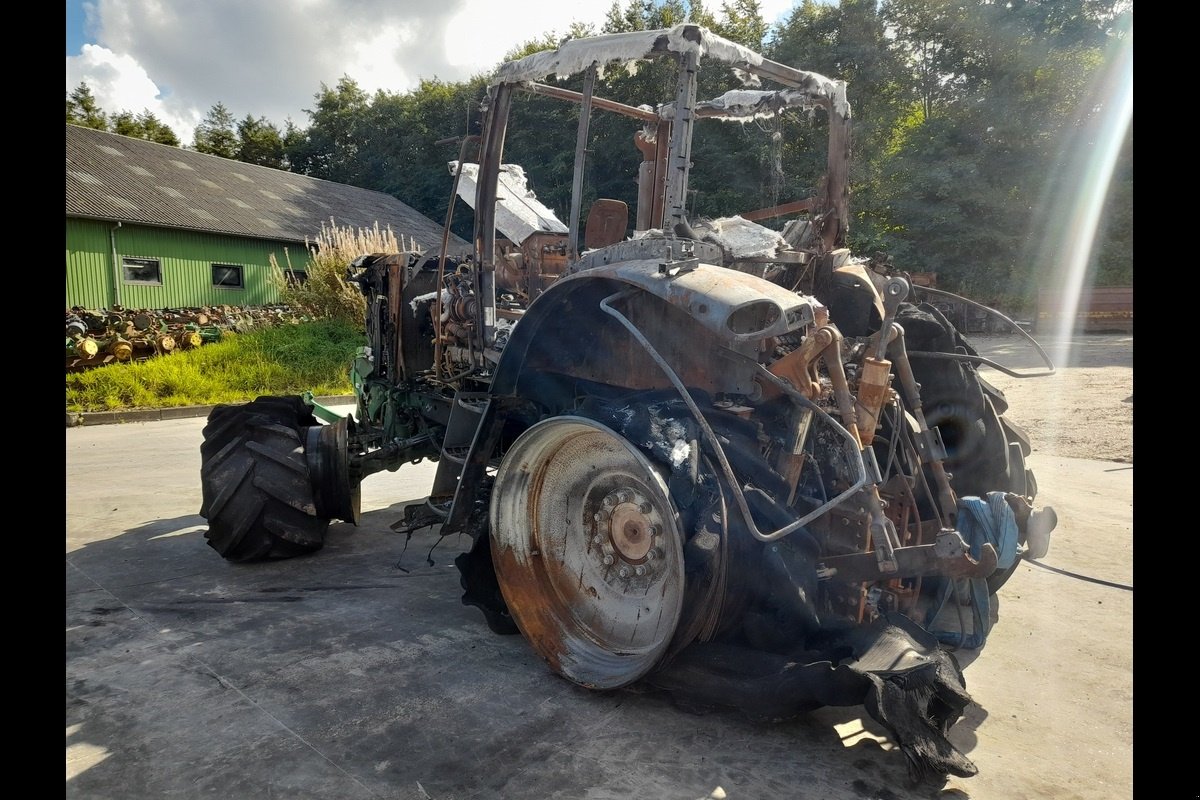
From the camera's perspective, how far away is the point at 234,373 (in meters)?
13.5

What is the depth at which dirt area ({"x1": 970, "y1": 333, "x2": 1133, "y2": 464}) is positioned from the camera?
7742 mm

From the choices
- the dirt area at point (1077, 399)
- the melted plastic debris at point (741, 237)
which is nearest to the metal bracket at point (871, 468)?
the melted plastic debris at point (741, 237)

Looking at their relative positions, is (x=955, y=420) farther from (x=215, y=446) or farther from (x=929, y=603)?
(x=215, y=446)

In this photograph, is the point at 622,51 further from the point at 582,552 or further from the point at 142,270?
the point at 142,270

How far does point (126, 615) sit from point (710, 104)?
150 inches

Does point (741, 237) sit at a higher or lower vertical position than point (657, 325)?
higher

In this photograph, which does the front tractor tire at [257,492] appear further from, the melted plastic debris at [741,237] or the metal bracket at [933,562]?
the metal bracket at [933,562]

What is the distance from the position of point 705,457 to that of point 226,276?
2171 cm

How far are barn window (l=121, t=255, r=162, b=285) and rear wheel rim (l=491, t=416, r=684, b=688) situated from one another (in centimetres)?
1958

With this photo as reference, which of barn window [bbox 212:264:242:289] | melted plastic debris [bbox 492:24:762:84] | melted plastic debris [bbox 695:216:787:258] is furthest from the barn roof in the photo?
melted plastic debris [bbox 695:216:787:258]

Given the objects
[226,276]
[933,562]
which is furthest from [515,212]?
[226,276]

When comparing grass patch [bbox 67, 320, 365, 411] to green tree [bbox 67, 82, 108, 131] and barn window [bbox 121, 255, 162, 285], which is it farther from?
green tree [bbox 67, 82, 108, 131]

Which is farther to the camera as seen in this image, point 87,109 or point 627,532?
point 87,109

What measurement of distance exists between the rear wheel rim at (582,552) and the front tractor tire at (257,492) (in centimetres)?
166
